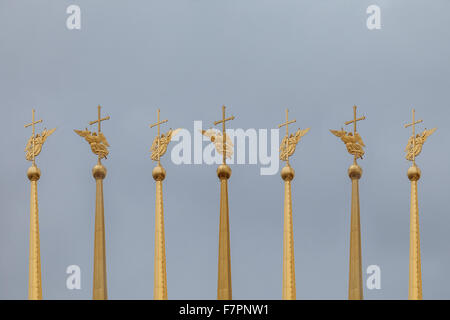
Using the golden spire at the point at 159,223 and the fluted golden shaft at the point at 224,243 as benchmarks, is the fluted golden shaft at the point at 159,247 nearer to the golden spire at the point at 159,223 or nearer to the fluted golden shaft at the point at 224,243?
the golden spire at the point at 159,223

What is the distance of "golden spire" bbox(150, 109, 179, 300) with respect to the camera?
372 feet

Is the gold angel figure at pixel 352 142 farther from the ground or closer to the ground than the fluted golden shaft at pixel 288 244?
farther from the ground

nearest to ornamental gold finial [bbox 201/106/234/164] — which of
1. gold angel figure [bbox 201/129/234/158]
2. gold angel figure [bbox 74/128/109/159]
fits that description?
gold angel figure [bbox 201/129/234/158]

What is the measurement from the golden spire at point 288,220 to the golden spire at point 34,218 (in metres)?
11.1

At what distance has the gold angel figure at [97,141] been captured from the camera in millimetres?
115062

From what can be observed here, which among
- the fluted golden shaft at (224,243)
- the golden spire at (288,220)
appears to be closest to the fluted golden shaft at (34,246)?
the fluted golden shaft at (224,243)

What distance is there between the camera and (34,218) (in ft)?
378

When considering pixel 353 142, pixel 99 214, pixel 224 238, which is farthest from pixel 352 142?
pixel 99 214

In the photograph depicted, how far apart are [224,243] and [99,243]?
5.78 meters

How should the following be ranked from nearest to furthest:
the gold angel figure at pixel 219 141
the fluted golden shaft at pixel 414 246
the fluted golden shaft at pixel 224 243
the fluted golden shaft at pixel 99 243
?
the fluted golden shaft at pixel 224 243
the fluted golden shaft at pixel 99 243
the fluted golden shaft at pixel 414 246
the gold angel figure at pixel 219 141

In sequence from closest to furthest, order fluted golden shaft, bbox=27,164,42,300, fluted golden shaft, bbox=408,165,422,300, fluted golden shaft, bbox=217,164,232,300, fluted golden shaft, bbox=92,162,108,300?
1. fluted golden shaft, bbox=217,164,232,300
2. fluted golden shaft, bbox=92,162,108,300
3. fluted golden shaft, bbox=27,164,42,300
4. fluted golden shaft, bbox=408,165,422,300

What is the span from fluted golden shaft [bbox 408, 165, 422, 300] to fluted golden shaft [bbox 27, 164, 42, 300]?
56.9 ft

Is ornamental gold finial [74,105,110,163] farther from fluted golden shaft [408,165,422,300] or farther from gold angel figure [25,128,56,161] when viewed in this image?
fluted golden shaft [408,165,422,300]
